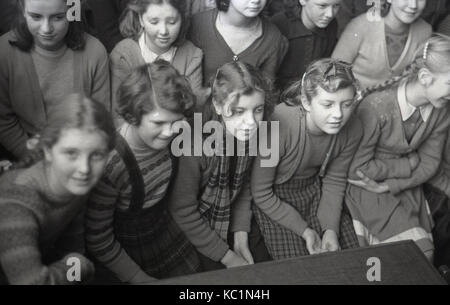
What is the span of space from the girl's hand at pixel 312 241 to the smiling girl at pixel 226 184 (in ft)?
0.38

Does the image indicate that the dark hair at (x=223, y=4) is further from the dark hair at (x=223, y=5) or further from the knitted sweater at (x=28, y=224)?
the knitted sweater at (x=28, y=224)

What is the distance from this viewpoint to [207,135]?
1.40m

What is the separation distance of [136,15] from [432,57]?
2.52ft

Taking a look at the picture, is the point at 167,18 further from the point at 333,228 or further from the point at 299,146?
the point at 333,228

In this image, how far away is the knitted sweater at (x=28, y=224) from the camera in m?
1.17

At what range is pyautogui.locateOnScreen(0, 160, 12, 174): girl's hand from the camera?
1.21m

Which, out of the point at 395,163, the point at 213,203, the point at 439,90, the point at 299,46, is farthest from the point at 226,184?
the point at 439,90

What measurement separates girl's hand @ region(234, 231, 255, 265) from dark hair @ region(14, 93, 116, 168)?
0.45m

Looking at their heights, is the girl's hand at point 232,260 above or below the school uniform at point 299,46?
below

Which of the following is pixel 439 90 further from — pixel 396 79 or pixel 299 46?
pixel 299 46

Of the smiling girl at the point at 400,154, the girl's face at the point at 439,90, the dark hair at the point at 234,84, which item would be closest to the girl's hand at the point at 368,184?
the smiling girl at the point at 400,154

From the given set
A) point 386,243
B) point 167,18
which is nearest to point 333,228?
point 386,243

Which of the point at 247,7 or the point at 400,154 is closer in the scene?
the point at 247,7
